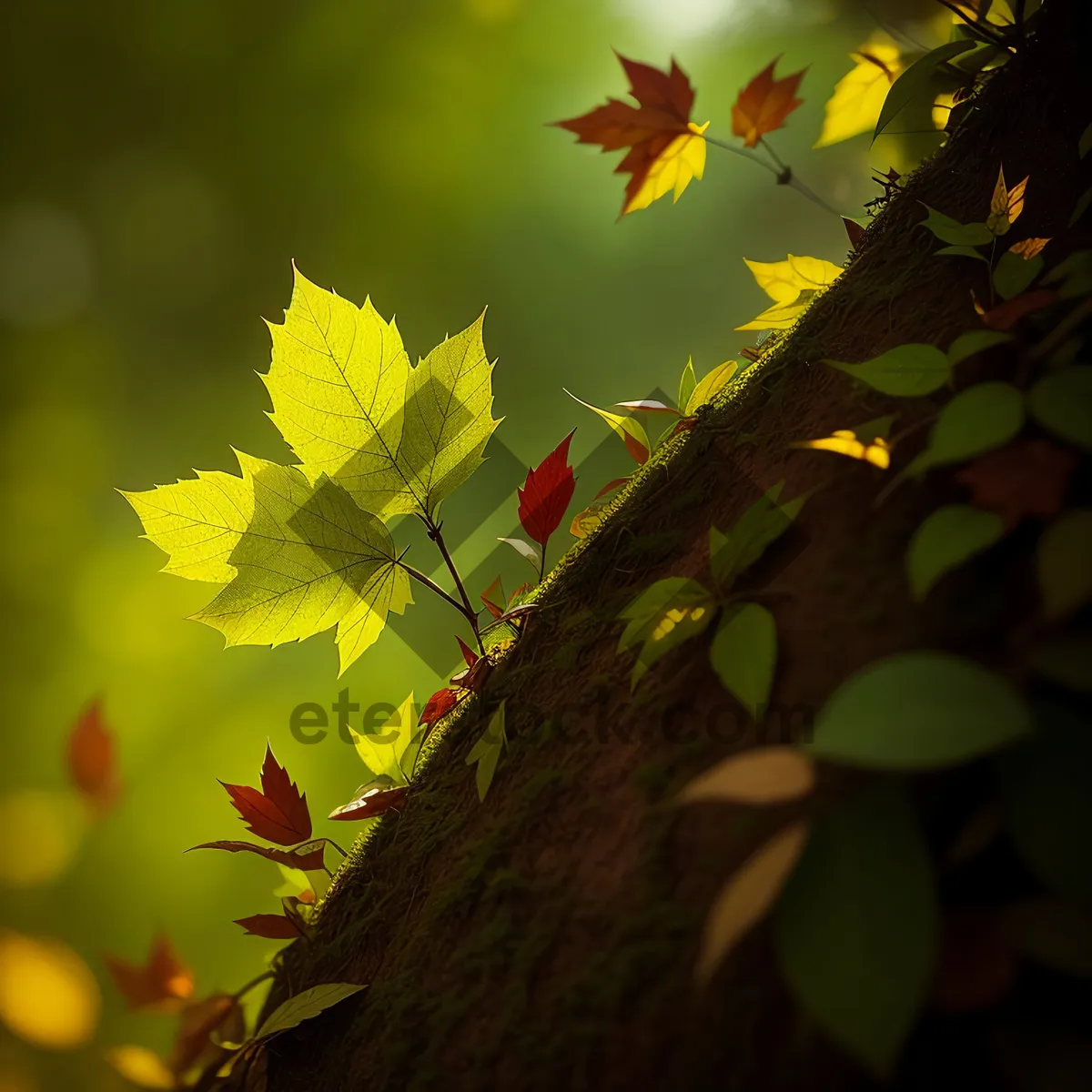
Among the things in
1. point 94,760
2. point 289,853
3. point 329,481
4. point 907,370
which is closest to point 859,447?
point 907,370

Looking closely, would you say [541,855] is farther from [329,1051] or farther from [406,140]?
[406,140]

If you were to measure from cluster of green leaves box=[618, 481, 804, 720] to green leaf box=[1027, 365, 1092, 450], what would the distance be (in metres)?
0.07

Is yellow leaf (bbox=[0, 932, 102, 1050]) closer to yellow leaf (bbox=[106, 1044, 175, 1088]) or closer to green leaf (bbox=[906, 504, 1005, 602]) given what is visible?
yellow leaf (bbox=[106, 1044, 175, 1088])

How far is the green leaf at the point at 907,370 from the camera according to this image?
25cm

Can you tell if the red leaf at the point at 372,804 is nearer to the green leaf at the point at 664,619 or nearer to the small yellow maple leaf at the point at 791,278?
the green leaf at the point at 664,619

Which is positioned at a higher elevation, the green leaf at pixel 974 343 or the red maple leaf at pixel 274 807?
the green leaf at pixel 974 343

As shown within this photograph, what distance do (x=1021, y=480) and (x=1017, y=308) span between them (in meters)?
0.09

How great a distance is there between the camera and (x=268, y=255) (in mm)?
979

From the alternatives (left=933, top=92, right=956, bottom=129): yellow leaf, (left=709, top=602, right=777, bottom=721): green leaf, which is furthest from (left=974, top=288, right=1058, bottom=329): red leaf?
(left=933, top=92, right=956, bottom=129): yellow leaf

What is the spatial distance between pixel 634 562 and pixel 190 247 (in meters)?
0.91

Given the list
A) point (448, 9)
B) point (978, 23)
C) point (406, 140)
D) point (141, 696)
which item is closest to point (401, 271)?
point (406, 140)

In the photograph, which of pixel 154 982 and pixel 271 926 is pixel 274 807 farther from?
pixel 154 982

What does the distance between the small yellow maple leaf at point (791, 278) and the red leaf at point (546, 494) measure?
6.2 inches

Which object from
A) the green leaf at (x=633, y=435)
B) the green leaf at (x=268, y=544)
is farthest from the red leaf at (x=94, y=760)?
the green leaf at (x=633, y=435)
